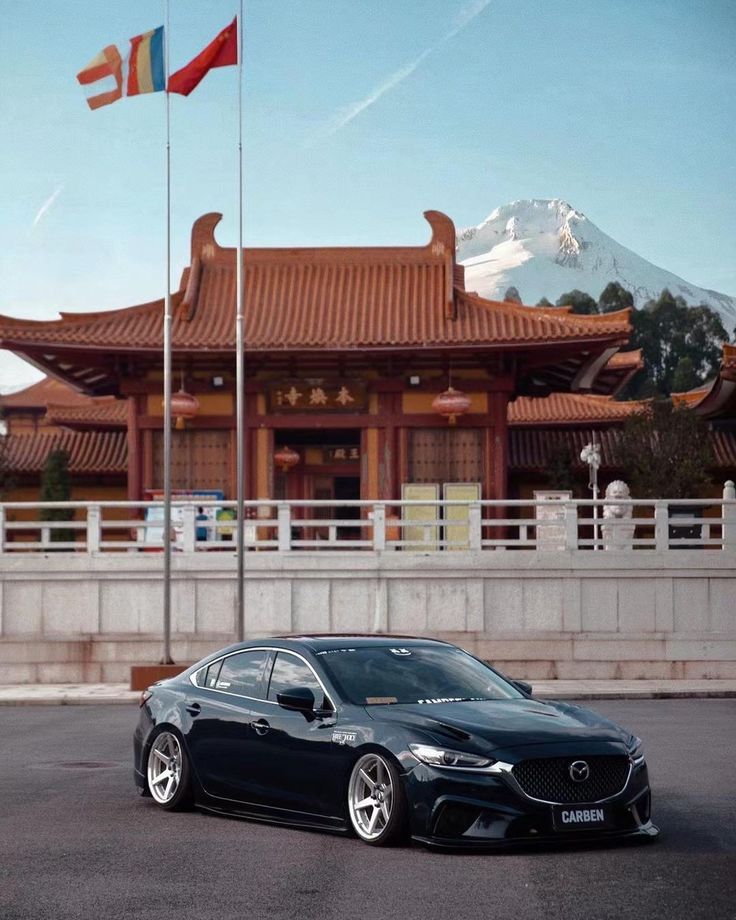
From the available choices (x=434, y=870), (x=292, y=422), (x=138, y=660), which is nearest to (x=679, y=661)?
(x=138, y=660)

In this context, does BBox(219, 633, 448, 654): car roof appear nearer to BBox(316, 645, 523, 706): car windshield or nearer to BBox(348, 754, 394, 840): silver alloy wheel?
BBox(316, 645, 523, 706): car windshield

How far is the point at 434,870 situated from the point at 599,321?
24499 millimetres

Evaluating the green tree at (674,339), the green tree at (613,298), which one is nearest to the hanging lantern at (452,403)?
the green tree at (674,339)

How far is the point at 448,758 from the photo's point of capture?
938 centimetres

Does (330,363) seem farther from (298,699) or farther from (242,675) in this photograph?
(298,699)

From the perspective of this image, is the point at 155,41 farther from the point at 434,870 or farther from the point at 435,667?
the point at 434,870

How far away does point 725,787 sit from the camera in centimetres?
1244

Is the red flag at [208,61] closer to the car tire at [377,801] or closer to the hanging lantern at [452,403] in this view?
the hanging lantern at [452,403]

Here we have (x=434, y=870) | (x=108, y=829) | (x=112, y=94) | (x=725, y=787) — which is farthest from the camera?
(x=112, y=94)

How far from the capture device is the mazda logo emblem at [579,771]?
9430mm

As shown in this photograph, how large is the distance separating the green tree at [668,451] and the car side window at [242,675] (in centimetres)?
3206

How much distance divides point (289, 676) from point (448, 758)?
1913mm

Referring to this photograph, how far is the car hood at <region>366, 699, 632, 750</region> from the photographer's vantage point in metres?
9.54

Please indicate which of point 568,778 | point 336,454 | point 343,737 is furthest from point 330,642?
point 336,454
